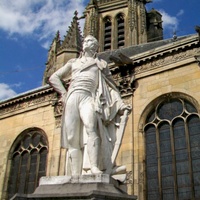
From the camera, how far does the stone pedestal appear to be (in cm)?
392

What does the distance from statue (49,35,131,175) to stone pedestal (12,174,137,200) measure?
0.21 meters

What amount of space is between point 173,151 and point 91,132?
7.60m

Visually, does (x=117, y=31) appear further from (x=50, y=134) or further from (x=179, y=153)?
(x=179, y=153)

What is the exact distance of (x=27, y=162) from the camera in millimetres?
15211

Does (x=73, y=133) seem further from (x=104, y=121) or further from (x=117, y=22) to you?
(x=117, y=22)

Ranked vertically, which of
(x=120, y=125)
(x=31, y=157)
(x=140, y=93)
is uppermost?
(x=140, y=93)

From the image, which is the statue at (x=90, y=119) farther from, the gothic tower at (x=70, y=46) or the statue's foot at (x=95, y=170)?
the gothic tower at (x=70, y=46)

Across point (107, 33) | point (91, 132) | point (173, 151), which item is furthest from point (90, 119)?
point (107, 33)

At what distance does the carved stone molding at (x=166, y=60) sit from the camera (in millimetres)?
12766

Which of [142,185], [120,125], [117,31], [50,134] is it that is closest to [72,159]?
[120,125]

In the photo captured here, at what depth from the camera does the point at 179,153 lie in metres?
11.6

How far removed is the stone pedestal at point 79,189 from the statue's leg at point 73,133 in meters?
0.43

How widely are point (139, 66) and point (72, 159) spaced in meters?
9.57

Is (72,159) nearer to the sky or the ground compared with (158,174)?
nearer to the ground
